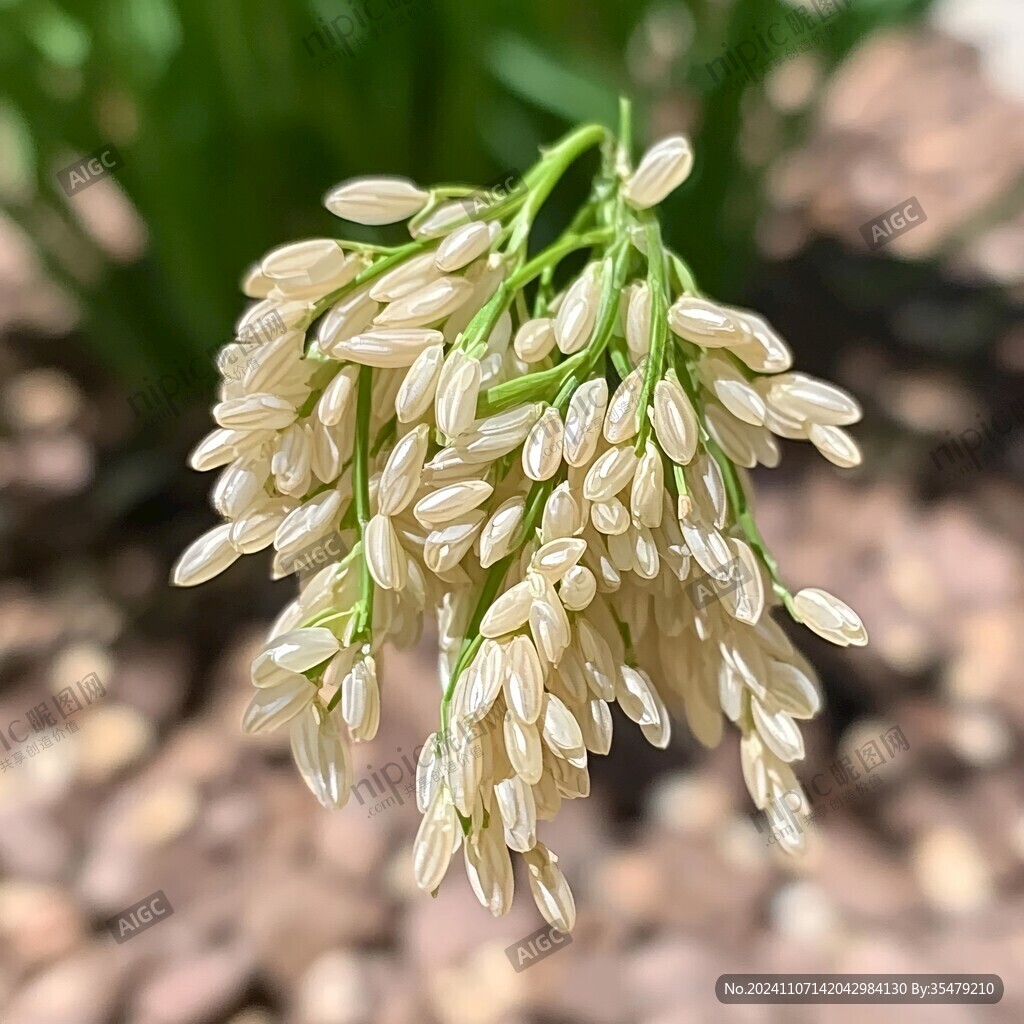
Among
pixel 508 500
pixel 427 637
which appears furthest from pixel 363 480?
pixel 427 637

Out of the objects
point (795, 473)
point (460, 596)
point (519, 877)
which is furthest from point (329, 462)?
point (795, 473)

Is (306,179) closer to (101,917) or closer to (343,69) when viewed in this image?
(343,69)

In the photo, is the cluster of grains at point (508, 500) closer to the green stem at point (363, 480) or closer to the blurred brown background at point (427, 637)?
the green stem at point (363, 480)

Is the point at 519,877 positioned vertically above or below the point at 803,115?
below

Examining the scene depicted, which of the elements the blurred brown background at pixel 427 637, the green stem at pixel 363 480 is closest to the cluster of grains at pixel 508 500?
the green stem at pixel 363 480

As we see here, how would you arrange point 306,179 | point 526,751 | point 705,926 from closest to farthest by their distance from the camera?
point 526,751
point 705,926
point 306,179

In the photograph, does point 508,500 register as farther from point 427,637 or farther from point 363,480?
Result: point 427,637

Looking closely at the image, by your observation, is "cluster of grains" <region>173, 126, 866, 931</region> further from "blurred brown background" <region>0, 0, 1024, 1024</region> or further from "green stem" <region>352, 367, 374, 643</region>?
"blurred brown background" <region>0, 0, 1024, 1024</region>
